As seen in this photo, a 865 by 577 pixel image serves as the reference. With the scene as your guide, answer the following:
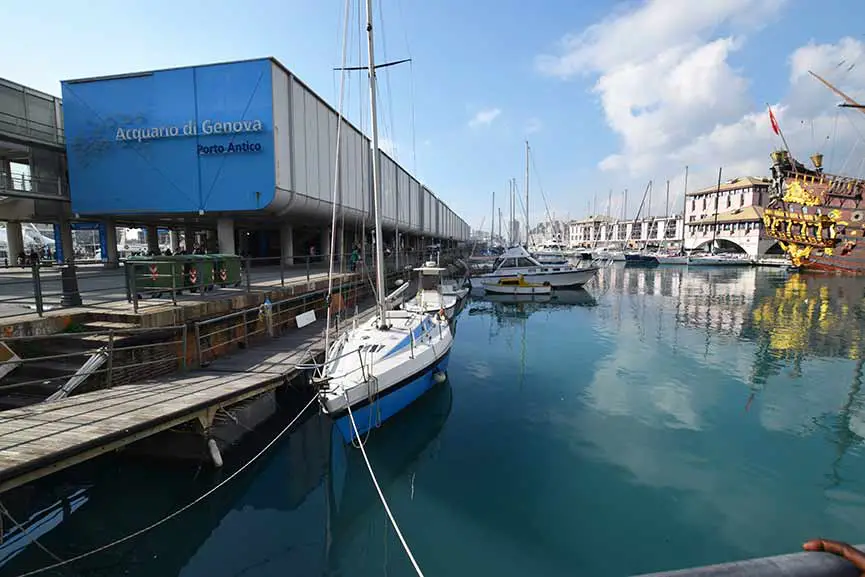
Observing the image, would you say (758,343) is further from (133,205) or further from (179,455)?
(133,205)

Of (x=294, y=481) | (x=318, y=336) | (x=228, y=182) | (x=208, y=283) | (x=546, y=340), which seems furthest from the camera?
(x=546, y=340)

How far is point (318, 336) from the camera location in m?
14.2

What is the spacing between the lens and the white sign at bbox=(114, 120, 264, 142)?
59.2 ft

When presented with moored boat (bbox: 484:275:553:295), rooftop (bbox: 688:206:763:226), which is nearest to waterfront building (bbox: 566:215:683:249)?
rooftop (bbox: 688:206:763:226)

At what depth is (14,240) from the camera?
24000 millimetres

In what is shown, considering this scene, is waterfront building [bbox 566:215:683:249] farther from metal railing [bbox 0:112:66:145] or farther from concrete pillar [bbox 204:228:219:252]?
metal railing [bbox 0:112:66:145]

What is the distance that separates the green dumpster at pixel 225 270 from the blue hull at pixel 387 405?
7.13m

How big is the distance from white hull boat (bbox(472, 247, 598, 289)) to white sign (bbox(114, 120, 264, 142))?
23.0 m

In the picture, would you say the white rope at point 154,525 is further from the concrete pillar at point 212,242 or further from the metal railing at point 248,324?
the concrete pillar at point 212,242

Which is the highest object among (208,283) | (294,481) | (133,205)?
(133,205)

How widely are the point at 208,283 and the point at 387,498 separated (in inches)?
332

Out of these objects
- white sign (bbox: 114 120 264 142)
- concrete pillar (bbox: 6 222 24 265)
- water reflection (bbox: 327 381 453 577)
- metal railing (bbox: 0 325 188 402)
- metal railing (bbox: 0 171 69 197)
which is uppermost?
white sign (bbox: 114 120 264 142)

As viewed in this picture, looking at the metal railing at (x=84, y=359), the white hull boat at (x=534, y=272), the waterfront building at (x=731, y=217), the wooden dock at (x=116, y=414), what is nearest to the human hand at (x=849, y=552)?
the wooden dock at (x=116, y=414)

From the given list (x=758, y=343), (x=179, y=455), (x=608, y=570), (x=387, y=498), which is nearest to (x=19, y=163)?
(x=179, y=455)
